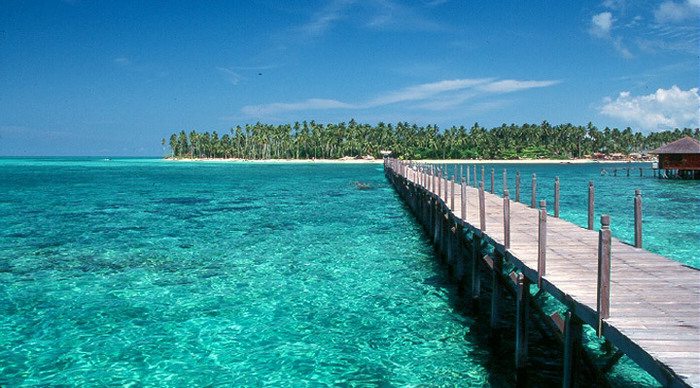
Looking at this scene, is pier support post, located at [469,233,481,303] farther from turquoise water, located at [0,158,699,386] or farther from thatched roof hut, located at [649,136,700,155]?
thatched roof hut, located at [649,136,700,155]

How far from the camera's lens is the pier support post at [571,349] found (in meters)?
6.98

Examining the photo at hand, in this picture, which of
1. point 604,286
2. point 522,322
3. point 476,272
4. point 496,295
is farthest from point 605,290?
point 476,272

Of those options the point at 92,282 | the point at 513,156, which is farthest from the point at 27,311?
the point at 513,156

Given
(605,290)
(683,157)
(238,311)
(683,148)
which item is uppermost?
(683,148)

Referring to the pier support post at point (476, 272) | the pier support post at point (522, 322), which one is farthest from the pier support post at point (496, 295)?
the pier support post at point (476, 272)

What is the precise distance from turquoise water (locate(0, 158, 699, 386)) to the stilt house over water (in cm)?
3701

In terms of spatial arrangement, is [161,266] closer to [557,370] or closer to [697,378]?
[557,370]

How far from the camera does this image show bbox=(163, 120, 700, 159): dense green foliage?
5843 inches

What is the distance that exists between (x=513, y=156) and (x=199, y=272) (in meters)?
147

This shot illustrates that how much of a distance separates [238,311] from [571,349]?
7.96 metres

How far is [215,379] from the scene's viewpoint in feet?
30.9

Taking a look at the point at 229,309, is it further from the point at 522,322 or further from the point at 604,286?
the point at 604,286

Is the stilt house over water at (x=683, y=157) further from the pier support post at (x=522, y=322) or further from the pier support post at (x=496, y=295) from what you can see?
the pier support post at (x=522, y=322)

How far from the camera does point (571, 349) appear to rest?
702cm
